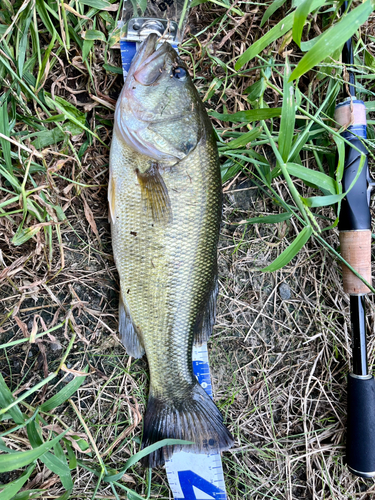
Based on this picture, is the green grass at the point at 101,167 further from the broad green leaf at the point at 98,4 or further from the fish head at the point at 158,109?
the fish head at the point at 158,109

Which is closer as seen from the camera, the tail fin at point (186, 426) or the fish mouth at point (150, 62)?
the fish mouth at point (150, 62)

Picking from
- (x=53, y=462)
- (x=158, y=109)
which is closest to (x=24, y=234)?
(x=158, y=109)

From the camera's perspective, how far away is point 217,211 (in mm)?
1789

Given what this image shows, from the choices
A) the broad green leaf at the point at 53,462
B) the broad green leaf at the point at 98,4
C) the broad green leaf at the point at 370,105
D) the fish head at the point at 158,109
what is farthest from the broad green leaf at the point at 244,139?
the broad green leaf at the point at 53,462

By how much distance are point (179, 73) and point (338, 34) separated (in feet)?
2.36

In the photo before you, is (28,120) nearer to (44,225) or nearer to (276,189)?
(44,225)

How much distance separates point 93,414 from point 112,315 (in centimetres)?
56

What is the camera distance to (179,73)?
1734 millimetres

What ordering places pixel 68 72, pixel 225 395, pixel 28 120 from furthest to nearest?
pixel 225 395, pixel 68 72, pixel 28 120

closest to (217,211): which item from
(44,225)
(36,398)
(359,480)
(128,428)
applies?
(44,225)

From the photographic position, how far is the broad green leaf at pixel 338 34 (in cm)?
136

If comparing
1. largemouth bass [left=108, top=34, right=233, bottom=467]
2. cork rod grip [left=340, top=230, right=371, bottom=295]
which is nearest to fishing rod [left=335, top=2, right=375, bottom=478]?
cork rod grip [left=340, top=230, right=371, bottom=295]

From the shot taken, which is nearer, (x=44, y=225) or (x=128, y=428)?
(x=44, y=225)

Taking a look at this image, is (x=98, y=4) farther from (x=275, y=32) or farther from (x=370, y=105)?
(x=370, y=105)
